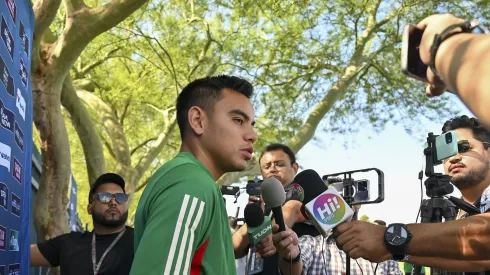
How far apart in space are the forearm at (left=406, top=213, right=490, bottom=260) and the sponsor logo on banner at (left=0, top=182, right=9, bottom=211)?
2.17m

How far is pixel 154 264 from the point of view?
1885 mm

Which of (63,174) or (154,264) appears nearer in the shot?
(154,264)

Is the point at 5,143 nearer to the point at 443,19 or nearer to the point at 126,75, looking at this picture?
the point at 443,19

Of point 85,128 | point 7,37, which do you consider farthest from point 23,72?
point 85,128

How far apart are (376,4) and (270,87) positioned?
334cm

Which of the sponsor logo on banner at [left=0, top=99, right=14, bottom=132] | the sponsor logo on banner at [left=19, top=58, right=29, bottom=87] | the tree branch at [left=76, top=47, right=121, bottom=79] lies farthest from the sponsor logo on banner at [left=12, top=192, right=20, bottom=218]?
the tree branch at [left=76, top=47, right=121, bottom=79]

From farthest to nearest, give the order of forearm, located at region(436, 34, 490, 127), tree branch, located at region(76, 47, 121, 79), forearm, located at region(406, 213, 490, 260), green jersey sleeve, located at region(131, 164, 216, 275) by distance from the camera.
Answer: tree branch, located at region(76, 47, 121, 79) → forearm, located at region(406, 213, 490, 260) → green jersey sleeve, located at region(131, 164, 216, 275) → forearm, located at region(436, 34, 490, 127)

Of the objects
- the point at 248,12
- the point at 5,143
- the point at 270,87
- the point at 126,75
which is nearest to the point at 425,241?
the point at 5,143

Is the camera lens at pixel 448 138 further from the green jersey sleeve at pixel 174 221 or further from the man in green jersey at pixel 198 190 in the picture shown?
the green jersey sleeve at pixel 174 221

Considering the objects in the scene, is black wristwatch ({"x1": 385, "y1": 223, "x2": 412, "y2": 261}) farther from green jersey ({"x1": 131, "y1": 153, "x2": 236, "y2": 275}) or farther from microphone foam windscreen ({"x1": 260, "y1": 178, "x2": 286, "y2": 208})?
green jersey ({"x1": 131, "y1": 153, "x2": 236, "y2": 275})

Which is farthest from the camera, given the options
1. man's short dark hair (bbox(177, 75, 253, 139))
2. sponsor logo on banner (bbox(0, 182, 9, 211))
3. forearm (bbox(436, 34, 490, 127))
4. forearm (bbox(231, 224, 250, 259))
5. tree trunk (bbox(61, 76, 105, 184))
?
tree trunk (bbox(61, 76, 105, 184))

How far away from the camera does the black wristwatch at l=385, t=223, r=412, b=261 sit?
282 cm

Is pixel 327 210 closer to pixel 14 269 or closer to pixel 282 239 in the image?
pixel 282 239

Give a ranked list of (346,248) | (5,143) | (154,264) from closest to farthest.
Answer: (154,264), (346,248), (5,143)
